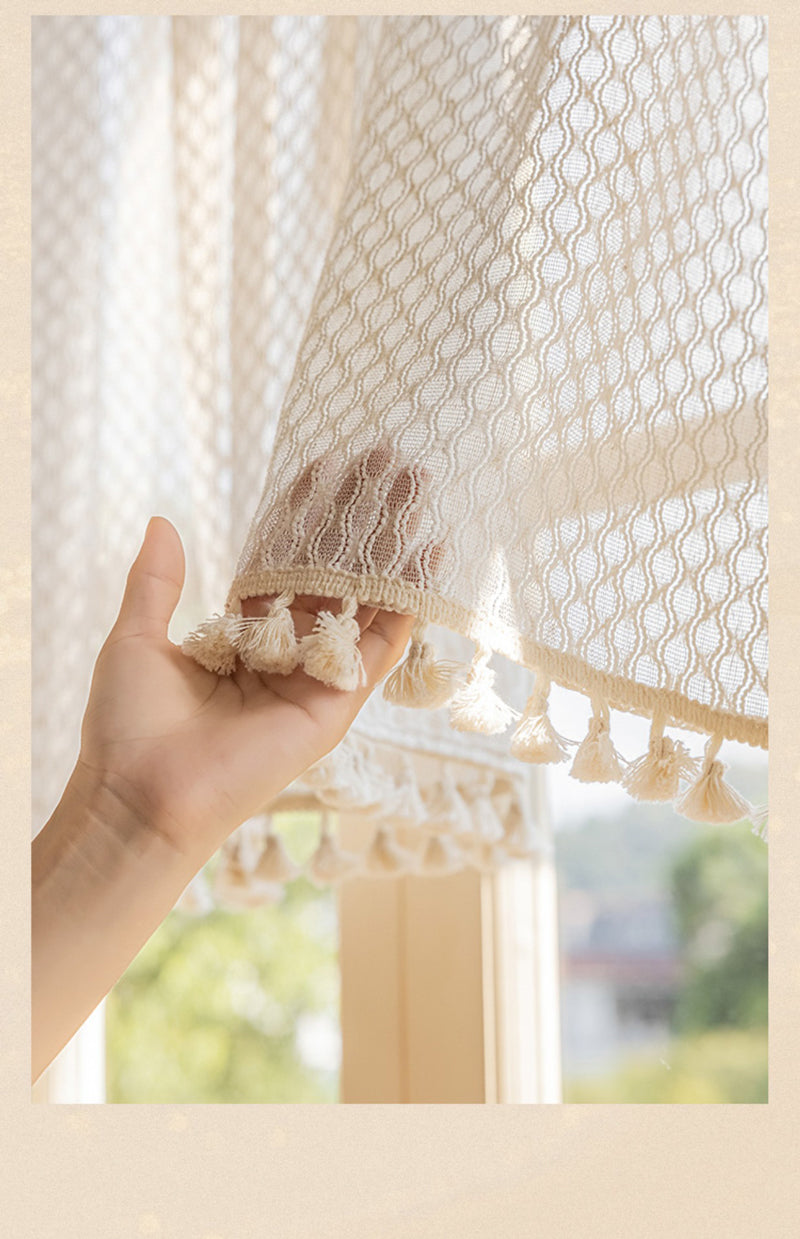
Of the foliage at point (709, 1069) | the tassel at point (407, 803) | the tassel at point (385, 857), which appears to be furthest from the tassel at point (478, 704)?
the foliage at point (709, 1069)

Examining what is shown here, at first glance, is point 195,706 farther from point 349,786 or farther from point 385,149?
point 385,149

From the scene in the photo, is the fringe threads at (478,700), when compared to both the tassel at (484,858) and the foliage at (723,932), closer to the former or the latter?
the tassel at (484,858)

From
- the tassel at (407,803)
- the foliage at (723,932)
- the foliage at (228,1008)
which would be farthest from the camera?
the foliage at (228,1008)

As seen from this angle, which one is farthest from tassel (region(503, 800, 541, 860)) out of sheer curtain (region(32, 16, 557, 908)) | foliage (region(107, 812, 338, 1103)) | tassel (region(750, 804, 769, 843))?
foliage (region(107, 812, 338, 1103))

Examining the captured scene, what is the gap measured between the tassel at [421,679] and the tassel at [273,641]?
0.19 ft

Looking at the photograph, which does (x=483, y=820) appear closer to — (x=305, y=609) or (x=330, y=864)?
(x=330, y=864)

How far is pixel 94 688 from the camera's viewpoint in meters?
0.64

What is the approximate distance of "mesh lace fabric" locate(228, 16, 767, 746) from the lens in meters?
0.60

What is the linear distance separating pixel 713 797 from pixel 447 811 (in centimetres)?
40

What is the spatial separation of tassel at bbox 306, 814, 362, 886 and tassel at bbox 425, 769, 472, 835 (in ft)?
0.36

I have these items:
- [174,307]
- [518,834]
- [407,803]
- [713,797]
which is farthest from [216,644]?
[174,307]

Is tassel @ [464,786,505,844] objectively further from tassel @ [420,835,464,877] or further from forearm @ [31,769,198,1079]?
forearm @ [31,769,198,1079]

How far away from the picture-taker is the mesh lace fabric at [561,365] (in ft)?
1.95

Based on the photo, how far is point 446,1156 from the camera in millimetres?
607
